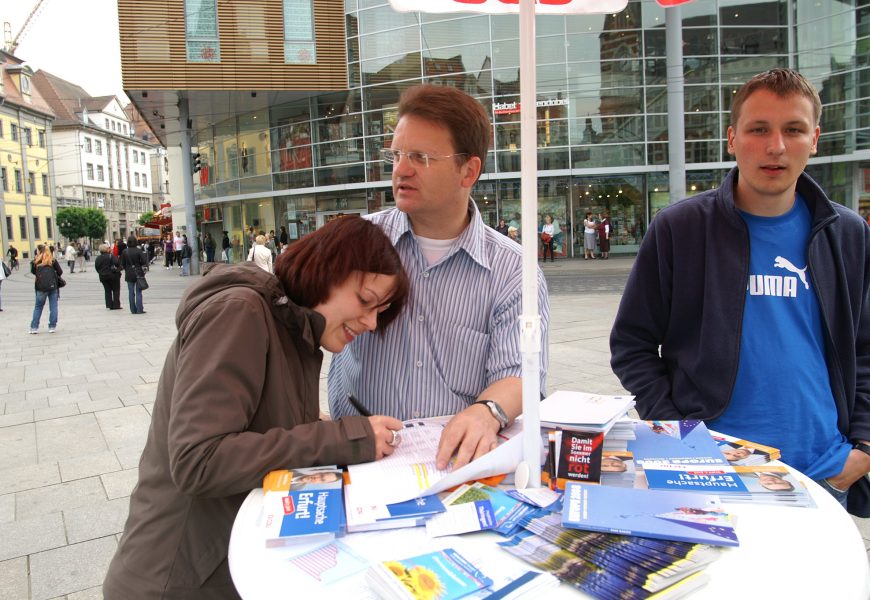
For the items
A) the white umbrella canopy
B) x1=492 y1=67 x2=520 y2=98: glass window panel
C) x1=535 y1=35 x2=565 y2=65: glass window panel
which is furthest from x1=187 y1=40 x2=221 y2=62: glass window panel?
the white umbrella canopy

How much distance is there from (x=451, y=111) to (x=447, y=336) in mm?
717

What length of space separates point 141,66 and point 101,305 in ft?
30.3

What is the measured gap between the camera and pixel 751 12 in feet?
73.5

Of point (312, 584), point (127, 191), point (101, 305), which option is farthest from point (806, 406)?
point (127, 191)

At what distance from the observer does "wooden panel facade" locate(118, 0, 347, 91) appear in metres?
20.5

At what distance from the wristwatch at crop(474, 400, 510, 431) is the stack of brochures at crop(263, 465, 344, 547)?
458mm

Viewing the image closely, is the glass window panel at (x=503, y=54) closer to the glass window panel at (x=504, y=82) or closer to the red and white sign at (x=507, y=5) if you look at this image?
the glass window panel at (x=504, y=82)

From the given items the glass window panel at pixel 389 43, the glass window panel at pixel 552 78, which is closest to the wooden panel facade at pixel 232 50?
the glass window panel at pixel 389 43

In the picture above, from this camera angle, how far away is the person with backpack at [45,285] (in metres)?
11.0

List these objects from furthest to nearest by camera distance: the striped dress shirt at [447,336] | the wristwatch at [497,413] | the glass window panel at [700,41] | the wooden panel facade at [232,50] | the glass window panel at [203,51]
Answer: the glass window panel at [700,41], the glass window panel at [203,51], the wooden panel facade at [232,50], the striped dress shirt at [447,336], the wristwatch at [497,413]

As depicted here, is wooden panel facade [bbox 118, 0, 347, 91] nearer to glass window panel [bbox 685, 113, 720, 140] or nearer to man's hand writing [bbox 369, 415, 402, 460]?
glass window panel [bbox 685, 113, 720, 140]

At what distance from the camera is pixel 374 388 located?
2.08 metres

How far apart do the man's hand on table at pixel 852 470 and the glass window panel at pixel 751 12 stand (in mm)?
24514

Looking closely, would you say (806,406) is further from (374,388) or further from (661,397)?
(374,388)
